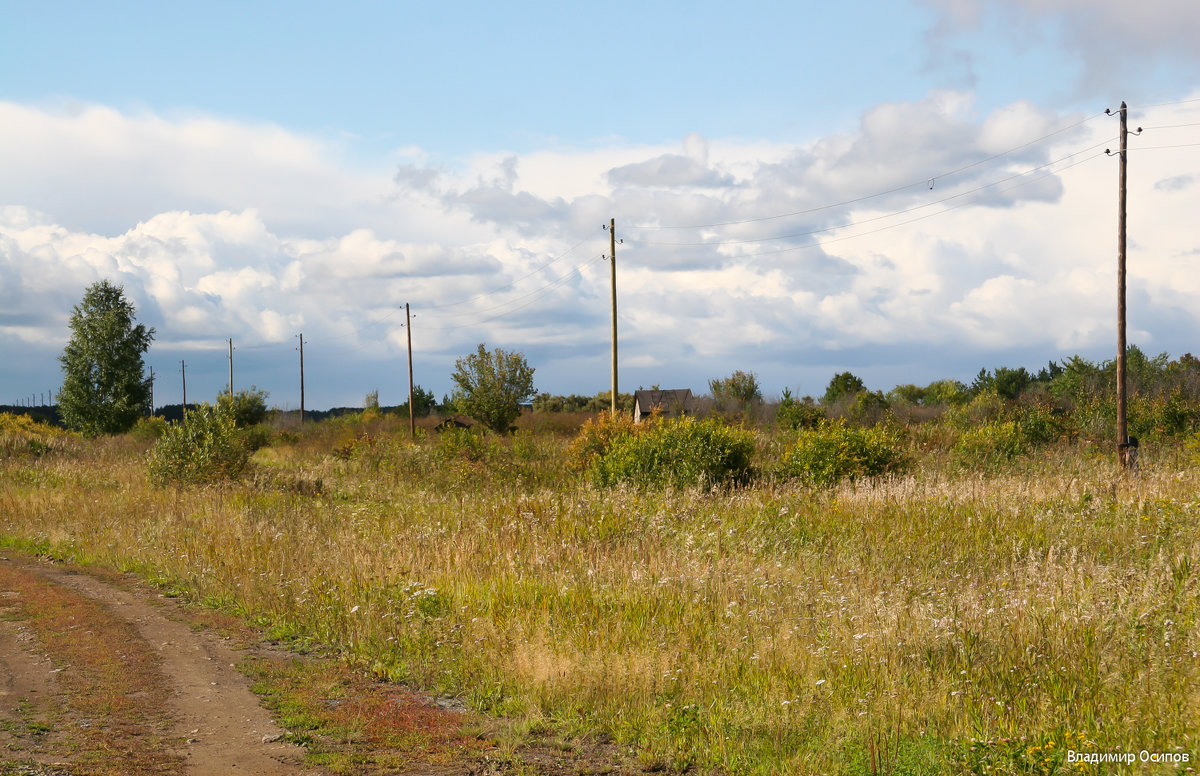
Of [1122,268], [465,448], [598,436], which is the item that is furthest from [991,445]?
[465,448]

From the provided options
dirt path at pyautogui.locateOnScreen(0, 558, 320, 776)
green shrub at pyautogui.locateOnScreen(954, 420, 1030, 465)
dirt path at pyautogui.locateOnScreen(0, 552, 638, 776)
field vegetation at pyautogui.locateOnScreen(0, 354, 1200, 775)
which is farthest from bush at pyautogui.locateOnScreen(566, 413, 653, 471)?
dirt path at pyautogui.locateOnScreen(0, 552, 638, 776)

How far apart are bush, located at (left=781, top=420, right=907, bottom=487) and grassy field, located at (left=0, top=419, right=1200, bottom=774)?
54.3 inches

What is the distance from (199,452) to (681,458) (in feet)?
38.1

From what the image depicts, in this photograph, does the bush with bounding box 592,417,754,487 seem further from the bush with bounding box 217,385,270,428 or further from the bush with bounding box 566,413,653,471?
the bush with bounding box 217,385,270,428

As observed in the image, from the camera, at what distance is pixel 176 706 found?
6477mm

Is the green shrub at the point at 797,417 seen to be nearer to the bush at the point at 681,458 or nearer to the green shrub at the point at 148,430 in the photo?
the bush at the point at 681,458

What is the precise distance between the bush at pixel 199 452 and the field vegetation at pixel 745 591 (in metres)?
0.37

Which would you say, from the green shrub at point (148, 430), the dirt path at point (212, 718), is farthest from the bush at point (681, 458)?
the green shrub at point (148, 430)

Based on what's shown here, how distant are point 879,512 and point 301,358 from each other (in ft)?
214

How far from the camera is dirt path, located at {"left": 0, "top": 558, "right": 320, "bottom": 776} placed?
5.40 metres

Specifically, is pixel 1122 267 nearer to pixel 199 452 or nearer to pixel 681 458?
pixel 681 458

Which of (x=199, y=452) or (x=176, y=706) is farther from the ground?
(x=199, y=452)

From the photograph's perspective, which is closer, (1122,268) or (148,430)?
(1122,268)

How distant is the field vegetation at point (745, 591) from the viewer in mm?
5477
